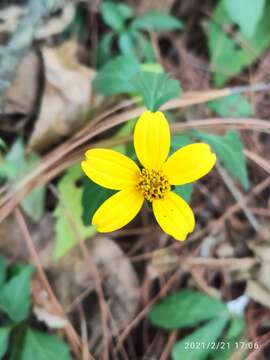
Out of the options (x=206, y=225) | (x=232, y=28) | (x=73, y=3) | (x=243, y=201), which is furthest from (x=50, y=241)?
(x=232, y=28)

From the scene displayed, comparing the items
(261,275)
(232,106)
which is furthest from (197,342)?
(232,106)

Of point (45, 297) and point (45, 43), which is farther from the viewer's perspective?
point (45, 43)

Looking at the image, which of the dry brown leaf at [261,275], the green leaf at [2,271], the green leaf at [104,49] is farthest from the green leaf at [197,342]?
the green leaf at [104,49]

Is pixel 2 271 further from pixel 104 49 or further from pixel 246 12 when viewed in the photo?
pixel 246 12

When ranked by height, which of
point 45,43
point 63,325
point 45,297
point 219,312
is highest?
point 45,43

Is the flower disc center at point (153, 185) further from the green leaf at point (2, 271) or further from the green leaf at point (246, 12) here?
the green leaf at point (246, 12)

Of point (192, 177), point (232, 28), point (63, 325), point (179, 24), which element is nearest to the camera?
point (192, 177)

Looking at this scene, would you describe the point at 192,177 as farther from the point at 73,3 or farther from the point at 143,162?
the point at 73,3
